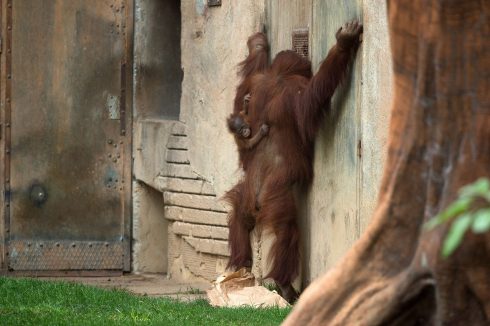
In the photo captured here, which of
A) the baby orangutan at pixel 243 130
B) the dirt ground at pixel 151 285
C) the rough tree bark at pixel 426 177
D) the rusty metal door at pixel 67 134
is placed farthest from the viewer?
the rusty metal door at pixel 67 134

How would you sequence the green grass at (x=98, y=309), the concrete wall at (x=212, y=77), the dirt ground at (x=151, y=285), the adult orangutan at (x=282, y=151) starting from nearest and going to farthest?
the green grass at (x=98, y=309), the adult orangutan at (x=282, y=151), the dirt ground at (x=151, y=285), the concrete wall at (x=212, y=77)

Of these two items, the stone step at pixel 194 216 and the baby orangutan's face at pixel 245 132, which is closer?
the baby orangutan's face at pixel 245 132

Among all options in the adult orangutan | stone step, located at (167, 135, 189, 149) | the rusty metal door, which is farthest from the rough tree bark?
the rusty metal door

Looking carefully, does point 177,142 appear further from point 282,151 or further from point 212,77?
point 282,151

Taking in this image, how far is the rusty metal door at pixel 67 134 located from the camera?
8.68 metres

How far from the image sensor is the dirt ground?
7672 mm

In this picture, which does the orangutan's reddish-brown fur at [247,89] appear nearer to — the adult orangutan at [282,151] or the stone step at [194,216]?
the adult orangutan at [282,151]

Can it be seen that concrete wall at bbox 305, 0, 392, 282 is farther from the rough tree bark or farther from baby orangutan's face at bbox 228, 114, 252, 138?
the rough tree bark

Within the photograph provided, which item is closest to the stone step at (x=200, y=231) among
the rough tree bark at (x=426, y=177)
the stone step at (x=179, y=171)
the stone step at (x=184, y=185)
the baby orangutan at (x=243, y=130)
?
the stone step at (x=184, y=185)

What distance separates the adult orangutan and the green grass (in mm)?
664

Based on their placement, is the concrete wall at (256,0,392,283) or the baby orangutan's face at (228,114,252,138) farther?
the baby orangutan's face at (228,114,252,138)

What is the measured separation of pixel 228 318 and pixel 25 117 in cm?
348

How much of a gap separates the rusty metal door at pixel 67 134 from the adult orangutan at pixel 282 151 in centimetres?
184

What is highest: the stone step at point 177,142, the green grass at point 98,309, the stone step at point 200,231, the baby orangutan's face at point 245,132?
the baby orangutan's face at point 245,132
